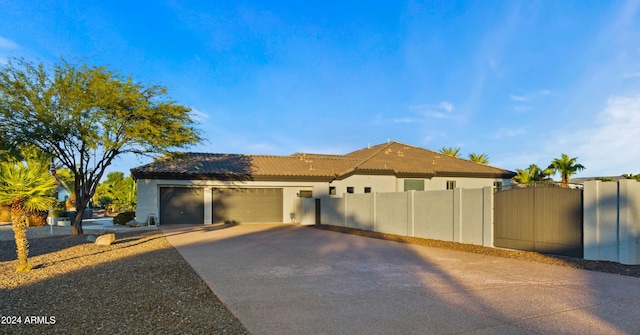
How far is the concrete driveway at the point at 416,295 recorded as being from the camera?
223 inches

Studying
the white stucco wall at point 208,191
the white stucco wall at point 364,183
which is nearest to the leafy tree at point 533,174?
the white stucco wall at point 364,183

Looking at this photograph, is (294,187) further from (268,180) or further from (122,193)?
(122,193)

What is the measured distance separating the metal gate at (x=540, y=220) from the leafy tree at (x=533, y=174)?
26004 millimetres

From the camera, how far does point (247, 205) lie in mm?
29734

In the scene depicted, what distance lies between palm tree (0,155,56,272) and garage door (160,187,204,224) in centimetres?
1744

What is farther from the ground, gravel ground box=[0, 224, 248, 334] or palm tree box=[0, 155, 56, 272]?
palm tree box=[0, 155, 56, 272]

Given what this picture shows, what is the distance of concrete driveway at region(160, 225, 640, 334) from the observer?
566 cm

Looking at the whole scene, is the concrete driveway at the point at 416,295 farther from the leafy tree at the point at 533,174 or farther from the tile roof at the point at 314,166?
the leafy tree at the point at 533,174

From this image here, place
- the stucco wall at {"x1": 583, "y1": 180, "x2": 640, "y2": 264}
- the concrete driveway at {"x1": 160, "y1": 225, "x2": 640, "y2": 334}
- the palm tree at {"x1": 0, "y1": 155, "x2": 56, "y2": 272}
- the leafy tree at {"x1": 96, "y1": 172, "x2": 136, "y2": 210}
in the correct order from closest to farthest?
the concrete driveway at {"x1": 160, "y1": 225, "x2": 640, "y2": 334} → the palm tree at {"x1": 0, "y1": 155, "x2": 56, "y2": 272} → the stucco wall at {"x1": 583, "y1": 180, "x2": 640, "y2": 264} → the leafy tree at {"x1": 96, "y1": 172, "x2": 136, "y2": 210}

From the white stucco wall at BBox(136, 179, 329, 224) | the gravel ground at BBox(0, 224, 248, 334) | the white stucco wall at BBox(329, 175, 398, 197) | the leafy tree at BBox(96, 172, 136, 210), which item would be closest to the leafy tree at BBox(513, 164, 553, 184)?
the white stucco wall at BBox(329, 175, 398, 197)

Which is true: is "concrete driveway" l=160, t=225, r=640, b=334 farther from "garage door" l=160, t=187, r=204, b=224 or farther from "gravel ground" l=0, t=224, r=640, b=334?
"garage door" l=160, t=187, r=204, b=224

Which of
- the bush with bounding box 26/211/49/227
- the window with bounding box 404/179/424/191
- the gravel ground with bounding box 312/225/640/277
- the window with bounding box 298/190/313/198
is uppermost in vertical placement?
the window with bounding box 404/179/424/191

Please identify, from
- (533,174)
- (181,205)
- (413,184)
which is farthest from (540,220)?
(533,174)

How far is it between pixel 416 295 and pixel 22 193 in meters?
9.34
